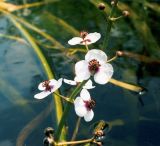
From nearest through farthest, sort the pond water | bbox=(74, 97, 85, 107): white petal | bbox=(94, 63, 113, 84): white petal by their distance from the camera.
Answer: bbox=(94, 63, 113, 84): white petal
bbox=(74, 97, 85, 107): white petal
the pond water

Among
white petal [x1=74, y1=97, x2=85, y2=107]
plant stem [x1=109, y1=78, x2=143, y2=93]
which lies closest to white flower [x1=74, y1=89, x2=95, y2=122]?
white petal [x1=74, y1=97, x2=85, y2=107]

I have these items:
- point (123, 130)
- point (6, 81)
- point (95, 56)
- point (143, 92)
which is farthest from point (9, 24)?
point (95, 56)

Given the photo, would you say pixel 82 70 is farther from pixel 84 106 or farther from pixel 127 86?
pixel 127 86

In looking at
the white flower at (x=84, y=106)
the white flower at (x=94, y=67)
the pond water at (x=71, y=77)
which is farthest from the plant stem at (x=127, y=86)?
the white flower at (x=94, y=67)

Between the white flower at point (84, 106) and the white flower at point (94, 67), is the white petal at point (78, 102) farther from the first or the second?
the white flower at point (94, 67)

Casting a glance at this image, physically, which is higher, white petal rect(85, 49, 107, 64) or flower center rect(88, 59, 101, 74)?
white petal rect(85, 49, 107, 64)

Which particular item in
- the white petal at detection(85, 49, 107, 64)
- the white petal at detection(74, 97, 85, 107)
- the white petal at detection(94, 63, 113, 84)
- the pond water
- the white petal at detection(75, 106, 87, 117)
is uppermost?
the white petal at detection(85, 49, 107, 64)

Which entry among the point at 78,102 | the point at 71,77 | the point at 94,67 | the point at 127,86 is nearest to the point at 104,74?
the point at 94,67

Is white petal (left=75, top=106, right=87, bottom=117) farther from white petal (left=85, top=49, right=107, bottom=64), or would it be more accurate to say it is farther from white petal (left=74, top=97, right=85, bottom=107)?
white petal (left=85, top=49, right=107, bottom=64)
